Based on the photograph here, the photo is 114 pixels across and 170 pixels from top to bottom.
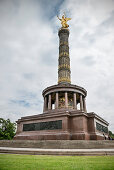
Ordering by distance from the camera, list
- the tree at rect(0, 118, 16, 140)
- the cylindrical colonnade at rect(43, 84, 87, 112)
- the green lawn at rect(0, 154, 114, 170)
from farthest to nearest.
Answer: the tree at rect(0, 118, 16, 140) → the cylindrical colonnade at rect(43, 84, 87, 112) → the green lawn at rect(0, 154, 114, 170)

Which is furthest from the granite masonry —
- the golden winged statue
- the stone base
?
the golden winged statue

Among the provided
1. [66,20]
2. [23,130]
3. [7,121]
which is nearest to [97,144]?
[23,130]

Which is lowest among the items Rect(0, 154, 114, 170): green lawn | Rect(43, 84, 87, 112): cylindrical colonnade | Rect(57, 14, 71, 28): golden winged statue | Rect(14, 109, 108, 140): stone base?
Rect(0, 154, 114, 170): green lawn

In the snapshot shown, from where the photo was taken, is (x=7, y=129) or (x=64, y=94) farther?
(x=7, y=129)

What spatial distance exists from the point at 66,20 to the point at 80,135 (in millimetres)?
29599

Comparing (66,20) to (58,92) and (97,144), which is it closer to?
(58,92)

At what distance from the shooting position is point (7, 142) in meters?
15.9

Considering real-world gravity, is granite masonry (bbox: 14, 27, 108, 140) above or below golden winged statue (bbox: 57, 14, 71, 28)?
below

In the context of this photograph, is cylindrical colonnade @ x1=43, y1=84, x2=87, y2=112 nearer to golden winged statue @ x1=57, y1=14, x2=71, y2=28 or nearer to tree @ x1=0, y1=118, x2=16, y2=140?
tree @ x1=0, y1=118, x2=16, y2=140

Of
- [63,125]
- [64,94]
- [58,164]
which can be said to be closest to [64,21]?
[64,94]

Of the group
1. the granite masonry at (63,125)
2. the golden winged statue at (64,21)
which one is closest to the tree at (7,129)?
the granite masonry at (63,125)

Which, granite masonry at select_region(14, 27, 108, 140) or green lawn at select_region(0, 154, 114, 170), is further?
granite masonry at select_region(14, 27, 108, 140)

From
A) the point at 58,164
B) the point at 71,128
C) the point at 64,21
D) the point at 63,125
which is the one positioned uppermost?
the point at 64,21

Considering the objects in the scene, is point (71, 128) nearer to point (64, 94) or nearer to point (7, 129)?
point (64, 94)
